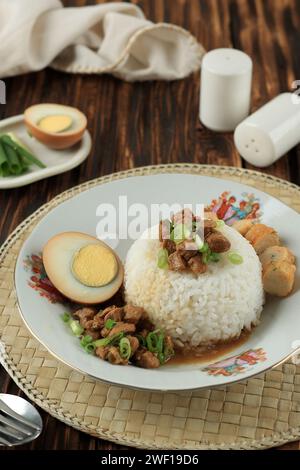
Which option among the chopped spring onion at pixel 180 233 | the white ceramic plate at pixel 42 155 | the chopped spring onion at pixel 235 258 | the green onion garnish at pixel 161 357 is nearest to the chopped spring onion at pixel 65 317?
the green onion garnish at pixel 161 357

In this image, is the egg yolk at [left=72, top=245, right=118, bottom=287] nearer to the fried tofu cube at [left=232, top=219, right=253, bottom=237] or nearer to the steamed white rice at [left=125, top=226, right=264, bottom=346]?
the steamed white rice at [left=125, top=226, right=264, bottom=346]

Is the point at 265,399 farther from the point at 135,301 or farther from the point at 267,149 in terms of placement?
the point at 267,149

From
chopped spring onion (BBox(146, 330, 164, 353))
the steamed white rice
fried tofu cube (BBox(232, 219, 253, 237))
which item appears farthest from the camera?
fried tofu cube (BBox(232, 219, 253, 237))

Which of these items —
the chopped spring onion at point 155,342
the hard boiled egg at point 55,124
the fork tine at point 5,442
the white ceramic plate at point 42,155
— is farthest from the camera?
the hard boiled egg at point 55,124

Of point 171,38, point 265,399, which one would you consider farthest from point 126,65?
point 265,399

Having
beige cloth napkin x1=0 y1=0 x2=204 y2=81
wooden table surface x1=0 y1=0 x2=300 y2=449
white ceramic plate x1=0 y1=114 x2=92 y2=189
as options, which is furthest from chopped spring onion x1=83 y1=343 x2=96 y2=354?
beige cloth napkin x1=0 y1=0 x2=204 y2=81

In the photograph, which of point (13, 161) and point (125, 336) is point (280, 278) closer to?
point (125, 336)

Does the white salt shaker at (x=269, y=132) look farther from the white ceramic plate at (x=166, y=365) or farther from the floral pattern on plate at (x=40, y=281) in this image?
the floral pattern on plate at (x=40, y=281)
